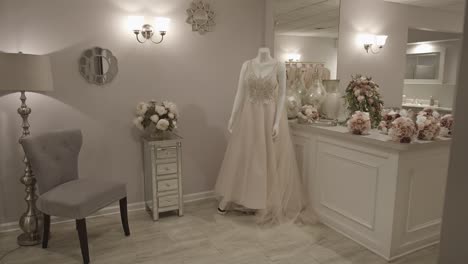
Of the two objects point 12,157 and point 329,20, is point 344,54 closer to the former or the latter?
point 329,20

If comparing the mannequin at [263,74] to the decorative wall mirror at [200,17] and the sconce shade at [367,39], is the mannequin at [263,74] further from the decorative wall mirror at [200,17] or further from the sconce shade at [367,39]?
the sconce shade at [367,39]

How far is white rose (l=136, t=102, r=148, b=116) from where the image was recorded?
9.84 feet

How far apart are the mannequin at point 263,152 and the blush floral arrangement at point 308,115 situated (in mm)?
175

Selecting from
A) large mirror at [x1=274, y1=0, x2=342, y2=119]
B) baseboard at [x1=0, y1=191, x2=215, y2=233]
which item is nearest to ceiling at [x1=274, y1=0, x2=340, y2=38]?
large mirror at [x1=274, y1=0, x2=342, y2=119]

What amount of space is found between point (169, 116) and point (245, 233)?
50.9 inches

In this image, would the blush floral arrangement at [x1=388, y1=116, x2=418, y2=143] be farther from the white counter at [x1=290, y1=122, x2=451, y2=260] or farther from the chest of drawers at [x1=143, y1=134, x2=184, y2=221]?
the chest of drawers at [x1=143, y1=134, x2=184, y2=221]

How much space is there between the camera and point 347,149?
269cm

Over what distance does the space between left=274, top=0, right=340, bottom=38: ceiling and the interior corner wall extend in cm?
19

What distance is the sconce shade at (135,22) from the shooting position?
308 centimetres

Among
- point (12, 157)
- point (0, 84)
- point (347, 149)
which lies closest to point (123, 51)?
point (0, 84)

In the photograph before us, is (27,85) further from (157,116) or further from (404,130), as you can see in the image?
(404,130)

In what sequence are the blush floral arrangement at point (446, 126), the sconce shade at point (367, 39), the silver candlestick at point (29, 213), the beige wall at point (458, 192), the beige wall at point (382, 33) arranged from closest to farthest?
the beige wall at point (458, 192) → the blush floral arrangement at point (446, 126) → the silver candlestick at point (29, 213) → the beige wall at point (382, 33) → the sconce shade at point (367, 39)

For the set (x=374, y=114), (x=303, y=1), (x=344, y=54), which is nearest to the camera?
(x=374, y=114)

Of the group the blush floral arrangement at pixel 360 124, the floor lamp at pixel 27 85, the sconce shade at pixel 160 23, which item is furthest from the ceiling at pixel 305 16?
the floor lamp at pixel 27 85
